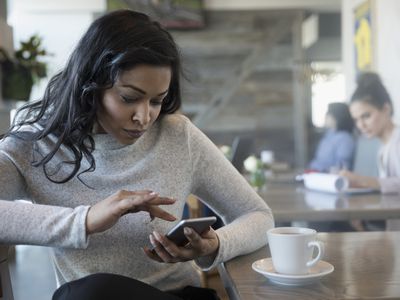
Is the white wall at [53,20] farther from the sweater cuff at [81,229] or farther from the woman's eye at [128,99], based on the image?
the sweater cuff at [81,229]

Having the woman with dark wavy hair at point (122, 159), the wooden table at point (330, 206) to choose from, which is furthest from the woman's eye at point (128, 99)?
the wooden table at point (330, 206)

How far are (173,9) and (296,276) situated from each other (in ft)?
18.2

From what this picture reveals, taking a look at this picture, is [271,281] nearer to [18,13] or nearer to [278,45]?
[278,45]

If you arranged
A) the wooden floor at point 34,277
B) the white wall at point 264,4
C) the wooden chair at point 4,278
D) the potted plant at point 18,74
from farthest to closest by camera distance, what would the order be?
the white wall at point 264,4, the potted plant at point 18,74, the wooden floor at point 34,277, the wooden chair at point 4,278

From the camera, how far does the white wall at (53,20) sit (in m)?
6.12

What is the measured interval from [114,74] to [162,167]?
251 millimetres

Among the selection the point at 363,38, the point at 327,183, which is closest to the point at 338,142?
the point at 363,38

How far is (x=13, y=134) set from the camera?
1270 mm

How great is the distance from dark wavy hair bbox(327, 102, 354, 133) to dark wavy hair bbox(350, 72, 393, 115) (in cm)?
111

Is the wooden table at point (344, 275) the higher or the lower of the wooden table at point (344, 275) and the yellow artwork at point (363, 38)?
the lower

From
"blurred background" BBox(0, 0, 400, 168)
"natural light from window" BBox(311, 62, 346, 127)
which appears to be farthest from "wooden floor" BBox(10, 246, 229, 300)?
"natural light from window" BBox(311, 62, 346, 127)

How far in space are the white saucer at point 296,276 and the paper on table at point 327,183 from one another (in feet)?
3.52

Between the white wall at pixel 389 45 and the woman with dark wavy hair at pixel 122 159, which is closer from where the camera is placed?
the woman with dark wavy hair at pixel 122 159

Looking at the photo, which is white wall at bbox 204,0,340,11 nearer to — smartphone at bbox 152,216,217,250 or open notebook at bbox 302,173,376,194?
open notebook at bbox 302,173,376,194
